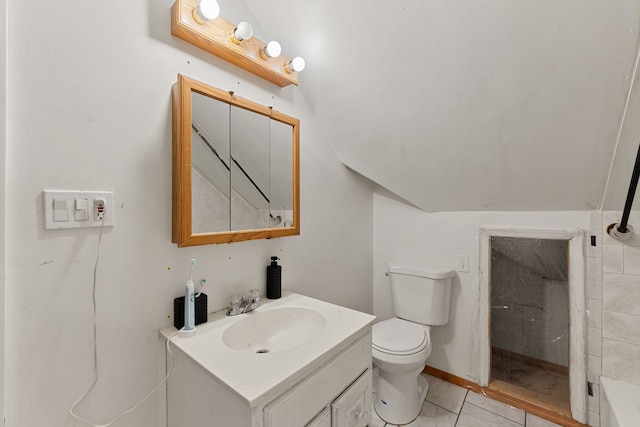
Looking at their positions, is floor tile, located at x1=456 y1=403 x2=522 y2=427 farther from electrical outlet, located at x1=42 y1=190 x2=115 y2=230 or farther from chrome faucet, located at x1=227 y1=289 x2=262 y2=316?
electrical outlet, located at x1=42 y1=190 x2=115 y2=230

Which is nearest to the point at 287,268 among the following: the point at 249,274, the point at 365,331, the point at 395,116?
the point at 249,274

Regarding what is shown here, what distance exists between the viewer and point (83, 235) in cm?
84

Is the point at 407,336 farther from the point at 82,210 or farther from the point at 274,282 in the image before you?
the point at 82,210

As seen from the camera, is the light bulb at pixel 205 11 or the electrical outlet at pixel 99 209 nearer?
the electrical outlet at pixel 99 209

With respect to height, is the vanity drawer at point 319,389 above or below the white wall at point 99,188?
below

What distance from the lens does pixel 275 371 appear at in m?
0.77

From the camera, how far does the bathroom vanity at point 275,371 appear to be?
2.38ft

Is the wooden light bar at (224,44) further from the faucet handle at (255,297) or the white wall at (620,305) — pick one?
the white wall at (620,305)

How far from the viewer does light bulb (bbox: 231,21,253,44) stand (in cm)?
108

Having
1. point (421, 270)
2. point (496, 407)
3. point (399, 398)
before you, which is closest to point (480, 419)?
point (496, 407)

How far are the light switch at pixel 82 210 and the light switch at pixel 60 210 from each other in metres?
0.02

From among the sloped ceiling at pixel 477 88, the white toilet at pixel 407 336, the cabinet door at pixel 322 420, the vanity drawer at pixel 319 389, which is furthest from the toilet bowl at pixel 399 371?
the sloped ceiling at pixel 477 88

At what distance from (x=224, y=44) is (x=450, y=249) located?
1743 mm

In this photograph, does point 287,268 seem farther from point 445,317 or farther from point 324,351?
point 445,317
